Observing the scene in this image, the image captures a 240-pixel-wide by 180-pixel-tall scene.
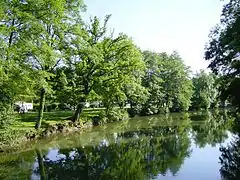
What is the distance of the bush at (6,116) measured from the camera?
71.7 ft

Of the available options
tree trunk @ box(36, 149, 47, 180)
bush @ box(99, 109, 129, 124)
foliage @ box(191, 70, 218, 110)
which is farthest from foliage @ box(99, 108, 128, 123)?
foliage @ box(191, 70, 218, 110)

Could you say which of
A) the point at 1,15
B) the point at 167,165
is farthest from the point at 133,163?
the point at 1,15

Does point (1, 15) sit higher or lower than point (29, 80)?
higher

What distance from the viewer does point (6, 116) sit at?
874 inches

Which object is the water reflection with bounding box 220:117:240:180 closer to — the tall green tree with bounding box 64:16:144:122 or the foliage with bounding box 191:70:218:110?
the tall green tree with bounding box 64:16:144:122

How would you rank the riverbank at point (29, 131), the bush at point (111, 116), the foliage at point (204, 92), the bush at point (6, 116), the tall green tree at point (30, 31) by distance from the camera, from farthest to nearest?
the foliage at point (204, 92), the bush at point (111, 116), the tall green tree at point (30, 31), the riverbank at point (29, 131), the bush at point (6, 116)

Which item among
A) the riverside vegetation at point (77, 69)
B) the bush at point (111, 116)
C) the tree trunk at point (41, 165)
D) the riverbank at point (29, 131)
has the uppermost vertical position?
the riverside vegetation at point (77, 69)

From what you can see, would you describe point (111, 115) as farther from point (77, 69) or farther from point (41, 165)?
point (41, 165)


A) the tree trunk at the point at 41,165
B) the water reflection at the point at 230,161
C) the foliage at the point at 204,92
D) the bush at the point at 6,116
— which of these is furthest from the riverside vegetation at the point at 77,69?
the foliage at the point at 204,92

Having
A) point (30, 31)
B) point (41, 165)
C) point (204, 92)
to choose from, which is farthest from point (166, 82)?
point (41, 165)

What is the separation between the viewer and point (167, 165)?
1633 centimetres

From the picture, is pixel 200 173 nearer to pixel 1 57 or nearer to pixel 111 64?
pixel 1 57

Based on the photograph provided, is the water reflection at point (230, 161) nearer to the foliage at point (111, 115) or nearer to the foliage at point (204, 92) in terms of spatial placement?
the foliage at point (111, 115)

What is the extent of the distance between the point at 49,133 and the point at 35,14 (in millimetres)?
11752
